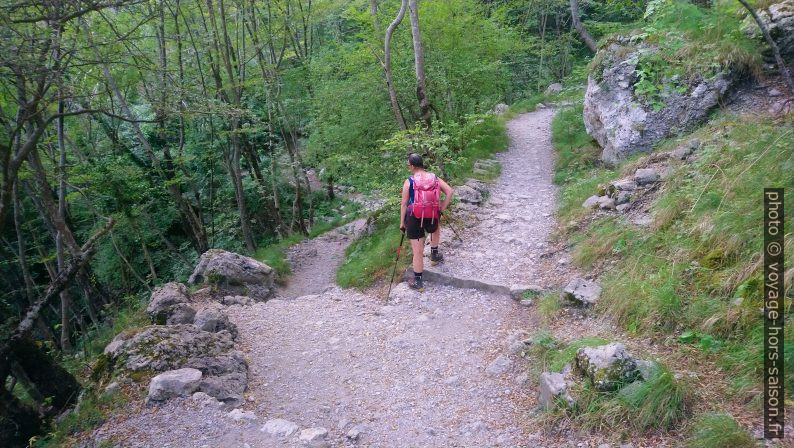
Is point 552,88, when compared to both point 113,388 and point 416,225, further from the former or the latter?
point 113,388

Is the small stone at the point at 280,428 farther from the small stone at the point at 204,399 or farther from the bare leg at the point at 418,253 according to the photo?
the bare leg at the point at 418,253

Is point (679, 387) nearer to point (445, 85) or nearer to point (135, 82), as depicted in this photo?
point (445, 85)

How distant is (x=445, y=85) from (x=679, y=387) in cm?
→ 978

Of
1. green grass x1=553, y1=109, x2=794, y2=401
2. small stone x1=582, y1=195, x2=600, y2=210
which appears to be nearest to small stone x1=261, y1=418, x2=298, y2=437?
green grass x1=553, y1=109, x2=794, y2=401

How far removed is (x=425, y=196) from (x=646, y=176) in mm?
3490

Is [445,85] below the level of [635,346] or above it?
above

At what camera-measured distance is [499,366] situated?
4.89 m

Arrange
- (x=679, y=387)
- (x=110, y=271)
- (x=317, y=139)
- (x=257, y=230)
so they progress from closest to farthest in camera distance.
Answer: (x=679, y=387)
(x=317, y=139)
(x=110, y=271)
(x=257, y=230)

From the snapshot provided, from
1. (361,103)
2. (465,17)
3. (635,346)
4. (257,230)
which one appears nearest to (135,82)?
(361,103)

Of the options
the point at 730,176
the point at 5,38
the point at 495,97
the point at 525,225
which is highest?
the point at 5,38

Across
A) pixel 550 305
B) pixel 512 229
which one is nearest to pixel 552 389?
pixel 550 305

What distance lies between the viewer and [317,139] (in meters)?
13.5

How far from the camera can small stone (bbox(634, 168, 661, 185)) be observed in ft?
23.0

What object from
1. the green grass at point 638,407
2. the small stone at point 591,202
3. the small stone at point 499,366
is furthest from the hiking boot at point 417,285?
the green grass at point 638,407
